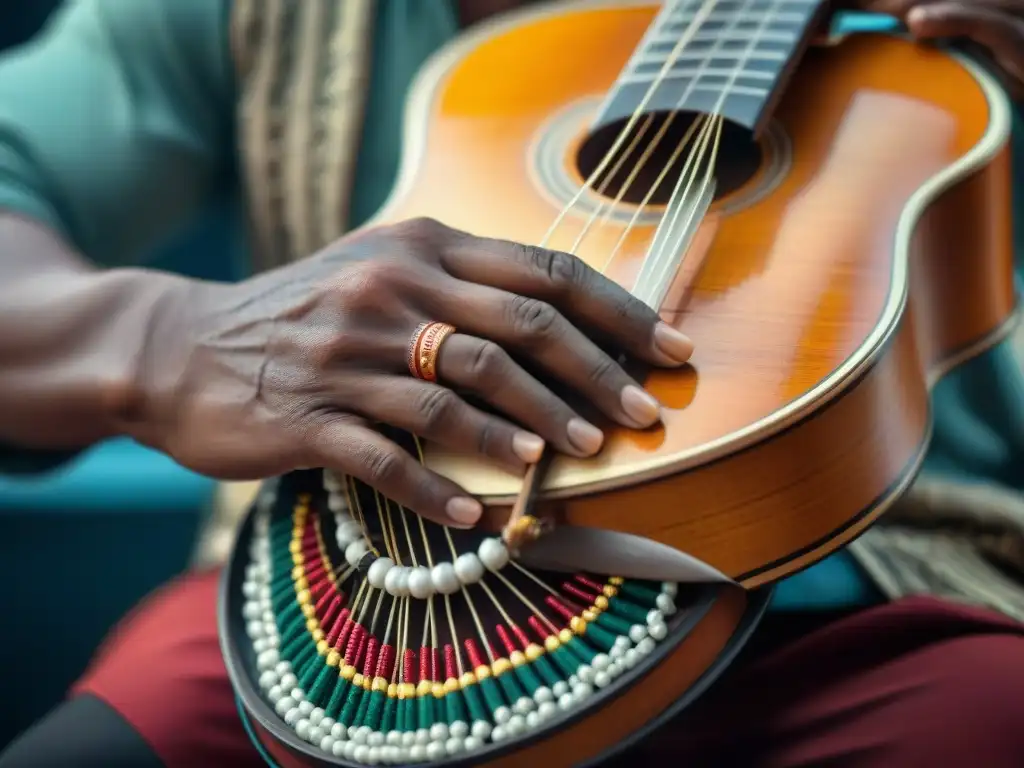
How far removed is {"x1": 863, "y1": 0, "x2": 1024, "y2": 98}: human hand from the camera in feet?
2.54

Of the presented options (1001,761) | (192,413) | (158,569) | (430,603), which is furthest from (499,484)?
(158,569)

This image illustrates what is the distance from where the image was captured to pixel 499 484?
51cm

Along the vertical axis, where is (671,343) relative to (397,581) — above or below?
above

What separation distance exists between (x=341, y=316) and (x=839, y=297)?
29cm

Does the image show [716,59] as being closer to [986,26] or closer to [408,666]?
[986,26]

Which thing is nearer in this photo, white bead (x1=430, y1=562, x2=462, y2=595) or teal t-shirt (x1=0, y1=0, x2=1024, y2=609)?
white bead (x1=430, y1=562, x2=462, y2=595)

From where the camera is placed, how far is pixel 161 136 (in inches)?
34.9

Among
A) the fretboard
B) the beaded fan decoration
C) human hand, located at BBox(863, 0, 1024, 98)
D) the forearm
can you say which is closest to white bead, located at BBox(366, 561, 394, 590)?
the beaded fan decoration

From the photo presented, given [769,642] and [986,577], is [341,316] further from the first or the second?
[986,577]

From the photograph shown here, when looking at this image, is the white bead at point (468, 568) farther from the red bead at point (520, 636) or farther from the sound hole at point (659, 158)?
the sound hole at point (659, 158)

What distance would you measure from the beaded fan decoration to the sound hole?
0.28m

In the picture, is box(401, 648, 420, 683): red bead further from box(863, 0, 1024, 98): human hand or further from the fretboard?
box(863, 0, 1024, 98): human hand

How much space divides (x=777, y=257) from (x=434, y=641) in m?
0.31

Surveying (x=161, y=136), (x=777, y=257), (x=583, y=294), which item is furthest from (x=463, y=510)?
(x=161, y=136)
